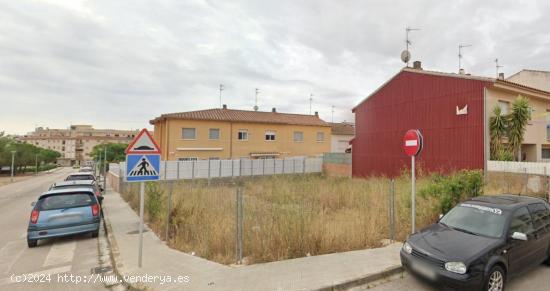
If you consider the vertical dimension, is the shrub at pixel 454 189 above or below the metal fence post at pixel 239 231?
above

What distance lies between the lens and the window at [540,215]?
467 centimetres

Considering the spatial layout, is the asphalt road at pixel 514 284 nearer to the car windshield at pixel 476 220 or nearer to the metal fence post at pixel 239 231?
the car windshield at pixel 476 220

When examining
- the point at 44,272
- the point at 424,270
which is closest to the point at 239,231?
the point at 424,270

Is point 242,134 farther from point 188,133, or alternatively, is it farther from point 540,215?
point 540,215

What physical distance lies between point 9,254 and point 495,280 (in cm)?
979

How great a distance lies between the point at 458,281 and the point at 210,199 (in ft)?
25.7

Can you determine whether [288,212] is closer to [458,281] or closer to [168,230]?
[168,230]

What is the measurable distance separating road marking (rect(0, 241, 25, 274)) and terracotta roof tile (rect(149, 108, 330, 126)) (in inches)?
771

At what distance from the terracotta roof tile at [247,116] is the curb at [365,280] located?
2452 centimetres

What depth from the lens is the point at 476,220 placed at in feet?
14.8

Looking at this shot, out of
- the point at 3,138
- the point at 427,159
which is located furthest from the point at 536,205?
the point at 3,138

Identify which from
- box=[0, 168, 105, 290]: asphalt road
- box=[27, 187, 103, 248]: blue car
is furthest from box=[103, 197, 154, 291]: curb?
box=[27, 187, 103, 248]: blue car

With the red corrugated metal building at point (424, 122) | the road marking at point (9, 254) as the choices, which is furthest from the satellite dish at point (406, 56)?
the road marking at point (9, 254)

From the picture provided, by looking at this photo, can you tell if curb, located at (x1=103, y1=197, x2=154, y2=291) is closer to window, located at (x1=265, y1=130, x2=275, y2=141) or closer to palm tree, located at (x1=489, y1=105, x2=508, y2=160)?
palm tree, located at (x1=489, y1=105, x2=508, y2=160)
